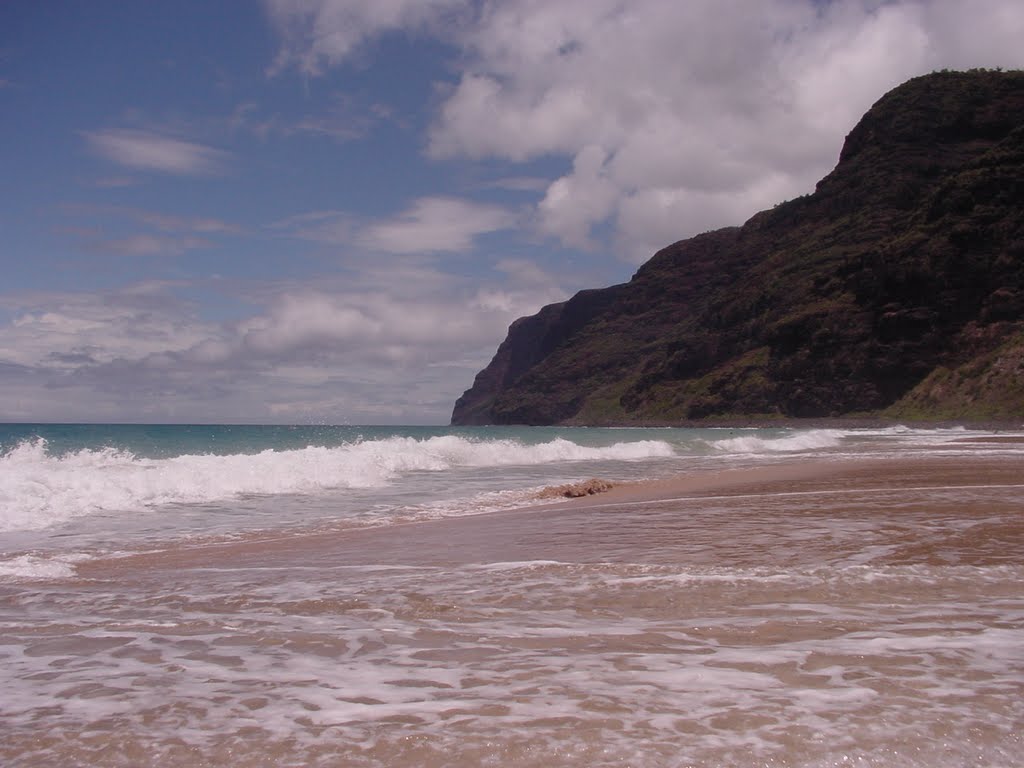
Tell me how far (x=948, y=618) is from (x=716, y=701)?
8.10ft

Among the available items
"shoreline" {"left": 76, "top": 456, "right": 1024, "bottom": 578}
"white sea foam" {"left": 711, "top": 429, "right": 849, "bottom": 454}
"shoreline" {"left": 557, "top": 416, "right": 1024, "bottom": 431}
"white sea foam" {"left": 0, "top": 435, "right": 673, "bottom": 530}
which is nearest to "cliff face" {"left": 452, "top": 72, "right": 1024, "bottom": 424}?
"shoreline" {"left": 557, "top": 416, "right": 1024, "bottom": 431}

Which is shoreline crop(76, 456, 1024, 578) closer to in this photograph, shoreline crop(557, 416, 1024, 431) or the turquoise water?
the turquoise water

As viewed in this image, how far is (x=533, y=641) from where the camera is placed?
5.39 meters

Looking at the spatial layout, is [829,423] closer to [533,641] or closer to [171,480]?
[171,480]

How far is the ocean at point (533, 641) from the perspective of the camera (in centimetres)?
374

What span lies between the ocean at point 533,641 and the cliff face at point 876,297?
75093 mm

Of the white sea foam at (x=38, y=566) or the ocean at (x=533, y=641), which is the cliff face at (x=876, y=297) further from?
the white sea foam at (x=38, y=566)

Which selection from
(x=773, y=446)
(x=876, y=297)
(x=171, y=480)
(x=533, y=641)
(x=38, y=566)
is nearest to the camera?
(x=533, y=641)

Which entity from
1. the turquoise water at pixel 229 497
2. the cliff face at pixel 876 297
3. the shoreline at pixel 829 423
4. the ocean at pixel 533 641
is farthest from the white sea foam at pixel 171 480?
the cliff face at pixel 876 297

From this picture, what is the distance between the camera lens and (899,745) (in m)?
3.53

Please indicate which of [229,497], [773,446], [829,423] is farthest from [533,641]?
[829,423]

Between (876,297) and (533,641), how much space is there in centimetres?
10446

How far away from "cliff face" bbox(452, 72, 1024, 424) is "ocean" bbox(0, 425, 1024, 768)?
75.1 m

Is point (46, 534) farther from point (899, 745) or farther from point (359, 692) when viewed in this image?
point (899, 745)
